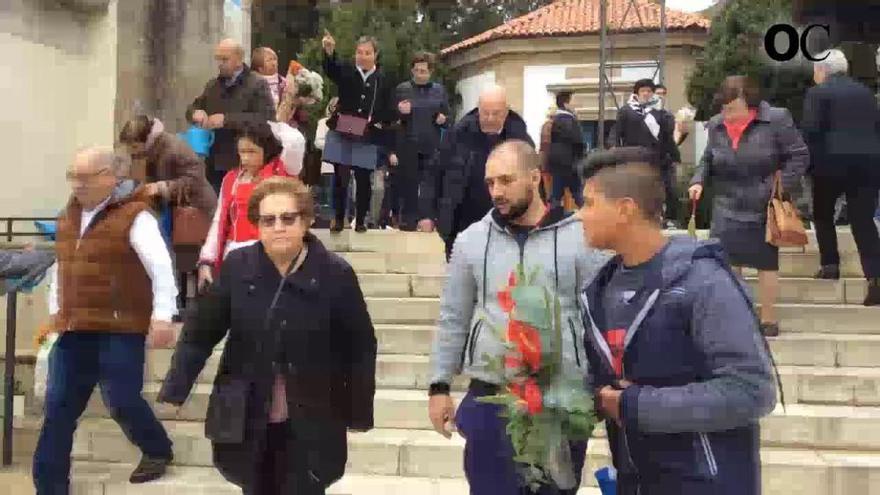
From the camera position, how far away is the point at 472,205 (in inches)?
236

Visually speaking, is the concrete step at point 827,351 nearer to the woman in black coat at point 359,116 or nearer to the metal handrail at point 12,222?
the woman in black coat at point 359,116

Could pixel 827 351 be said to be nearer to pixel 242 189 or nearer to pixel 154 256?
pixel 242 189

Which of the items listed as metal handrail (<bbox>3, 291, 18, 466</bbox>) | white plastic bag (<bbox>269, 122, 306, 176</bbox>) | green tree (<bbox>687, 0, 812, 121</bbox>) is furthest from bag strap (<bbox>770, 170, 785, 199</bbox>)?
green tree (<bbox>687, 0, 812, 121</bbox>)

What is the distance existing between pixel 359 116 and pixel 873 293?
408cm

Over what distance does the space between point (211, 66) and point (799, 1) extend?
924 centimetres

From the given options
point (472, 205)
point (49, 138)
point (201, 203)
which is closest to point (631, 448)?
point (472, 205)

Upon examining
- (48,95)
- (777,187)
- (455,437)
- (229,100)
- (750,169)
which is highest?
(48,95)

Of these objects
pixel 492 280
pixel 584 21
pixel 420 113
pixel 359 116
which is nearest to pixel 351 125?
pixel 359 116

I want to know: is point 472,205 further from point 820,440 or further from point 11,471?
point 11,471

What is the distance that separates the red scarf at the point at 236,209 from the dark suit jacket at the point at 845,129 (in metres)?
3.50

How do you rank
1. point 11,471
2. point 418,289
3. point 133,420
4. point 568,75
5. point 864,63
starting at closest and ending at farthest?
point 133,420
point 11,471
point 418,289
point 864,63
point 568,75

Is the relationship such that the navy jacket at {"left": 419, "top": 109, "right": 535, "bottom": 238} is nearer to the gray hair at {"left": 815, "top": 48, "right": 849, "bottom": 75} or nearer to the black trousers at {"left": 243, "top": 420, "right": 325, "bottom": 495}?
the gray hair at {"left": 815, "top": 48, "right": 849, "bottom": 75}

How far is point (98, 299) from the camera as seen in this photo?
4.65m

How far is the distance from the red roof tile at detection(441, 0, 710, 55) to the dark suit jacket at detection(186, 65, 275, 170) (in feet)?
78.3
